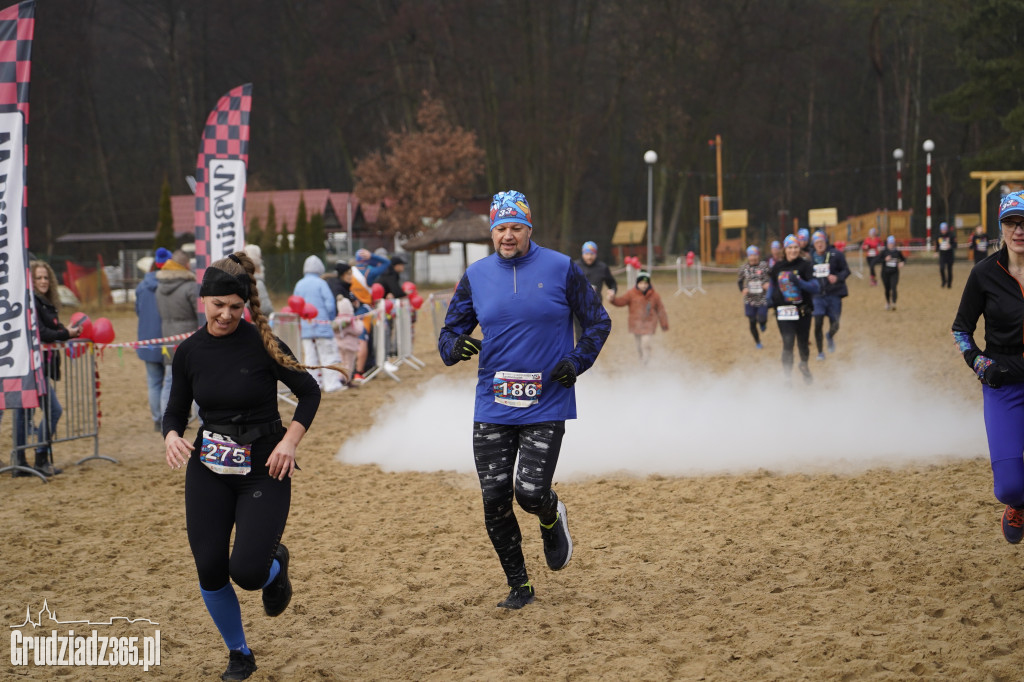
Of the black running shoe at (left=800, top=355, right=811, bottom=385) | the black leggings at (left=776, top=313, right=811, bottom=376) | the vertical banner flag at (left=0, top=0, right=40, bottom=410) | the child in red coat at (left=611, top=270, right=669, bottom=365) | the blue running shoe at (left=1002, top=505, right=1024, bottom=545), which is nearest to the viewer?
the blue running shoe at (left=1002, top=505, right=1024, bottom=545)

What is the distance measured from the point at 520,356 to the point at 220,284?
1.60m

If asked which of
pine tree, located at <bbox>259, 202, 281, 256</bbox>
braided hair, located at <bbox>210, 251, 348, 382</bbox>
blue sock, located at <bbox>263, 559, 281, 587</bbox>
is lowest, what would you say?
blue sock, located at <bbox>263, 559, 281, 587</bbox>

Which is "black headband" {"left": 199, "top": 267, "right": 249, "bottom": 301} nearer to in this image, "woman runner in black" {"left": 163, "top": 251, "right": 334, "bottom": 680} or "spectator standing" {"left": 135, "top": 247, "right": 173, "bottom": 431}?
"woman runner in black" {"left": 163, "top": 251, "right": 334, "bottom": 680}

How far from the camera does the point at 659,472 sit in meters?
9.02

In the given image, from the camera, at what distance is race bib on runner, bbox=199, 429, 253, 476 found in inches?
180

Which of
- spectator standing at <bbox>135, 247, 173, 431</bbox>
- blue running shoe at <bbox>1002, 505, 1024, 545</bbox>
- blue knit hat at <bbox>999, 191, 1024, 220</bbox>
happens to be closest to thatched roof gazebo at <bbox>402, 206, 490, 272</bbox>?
spectator standing at <bbox>135, 247, 173, 431</bbox>

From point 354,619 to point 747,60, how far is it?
50.1 metres

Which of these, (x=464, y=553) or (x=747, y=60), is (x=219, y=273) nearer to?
(x=464, y=553)

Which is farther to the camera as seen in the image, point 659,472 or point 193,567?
point 659,472

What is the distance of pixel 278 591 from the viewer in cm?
487

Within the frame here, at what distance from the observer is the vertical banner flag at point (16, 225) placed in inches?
340

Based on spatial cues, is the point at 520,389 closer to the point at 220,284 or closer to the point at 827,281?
the point at 220,284

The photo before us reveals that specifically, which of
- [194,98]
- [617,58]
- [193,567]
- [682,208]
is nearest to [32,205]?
[194,98]

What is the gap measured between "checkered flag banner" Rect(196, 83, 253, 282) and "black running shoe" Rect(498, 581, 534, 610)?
7697mm
